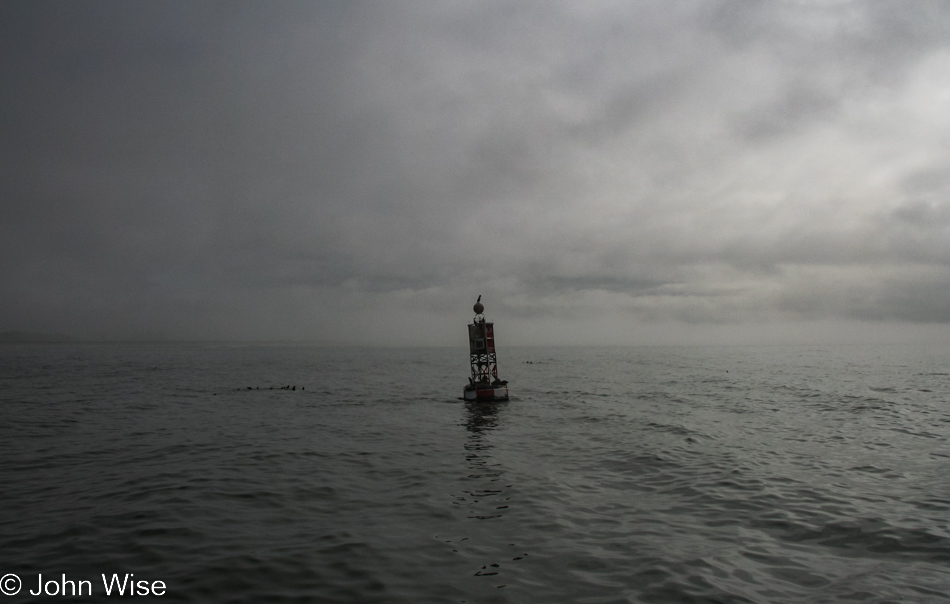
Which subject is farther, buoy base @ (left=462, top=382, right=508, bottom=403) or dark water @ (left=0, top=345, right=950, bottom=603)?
buoy base @ (left=462, top=382, right=508, bottom=403)

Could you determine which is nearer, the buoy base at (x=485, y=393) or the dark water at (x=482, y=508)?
the dark water at (x=482, y=508)

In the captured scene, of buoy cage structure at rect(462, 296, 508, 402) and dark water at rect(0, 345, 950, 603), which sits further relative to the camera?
buoy cage structure at rect(462, 296, 508, 402)

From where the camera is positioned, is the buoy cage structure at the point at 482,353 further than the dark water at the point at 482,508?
Yes

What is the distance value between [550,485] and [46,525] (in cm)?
1356

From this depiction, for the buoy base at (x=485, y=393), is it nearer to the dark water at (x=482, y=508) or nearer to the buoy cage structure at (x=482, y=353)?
the buoy cage structure at (x=482, y=353)

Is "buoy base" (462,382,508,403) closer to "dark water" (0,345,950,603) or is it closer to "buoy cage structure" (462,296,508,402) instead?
"buoy cage structure" (462,296,508,402)

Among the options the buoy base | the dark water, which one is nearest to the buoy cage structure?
the buoy base

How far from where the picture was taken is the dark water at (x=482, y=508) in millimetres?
9562

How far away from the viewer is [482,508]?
14.1 meters

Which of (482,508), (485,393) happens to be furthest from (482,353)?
(482,508)

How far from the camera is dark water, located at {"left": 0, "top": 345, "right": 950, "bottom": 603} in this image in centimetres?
956

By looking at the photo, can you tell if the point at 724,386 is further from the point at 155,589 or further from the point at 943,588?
the point at 155,589

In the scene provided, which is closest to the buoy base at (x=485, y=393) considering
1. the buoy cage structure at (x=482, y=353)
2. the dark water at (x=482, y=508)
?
the buoy cage structure at (x=482, y=353)

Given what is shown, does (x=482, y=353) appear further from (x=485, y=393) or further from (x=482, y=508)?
(x=482, y=508)
